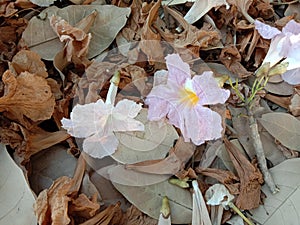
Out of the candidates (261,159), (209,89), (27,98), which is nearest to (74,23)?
(27,98)

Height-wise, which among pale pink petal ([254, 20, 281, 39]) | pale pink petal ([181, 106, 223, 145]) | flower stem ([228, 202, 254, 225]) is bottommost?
flower stem ([228, 202, 254, 225])

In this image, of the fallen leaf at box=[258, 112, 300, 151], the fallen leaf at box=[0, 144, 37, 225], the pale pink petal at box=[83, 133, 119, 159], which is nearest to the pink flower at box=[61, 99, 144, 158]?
the pale pink petal at box=[83, 133, 119, 159]

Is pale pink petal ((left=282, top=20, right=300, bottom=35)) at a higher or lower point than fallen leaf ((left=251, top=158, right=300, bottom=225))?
higher

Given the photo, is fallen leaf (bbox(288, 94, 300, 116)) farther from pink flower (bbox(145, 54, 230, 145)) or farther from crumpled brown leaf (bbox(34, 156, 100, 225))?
crumpled brown leaf (bbox(34, 156, 100, 225))

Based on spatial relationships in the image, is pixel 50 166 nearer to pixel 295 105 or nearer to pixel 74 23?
pixel 74 23

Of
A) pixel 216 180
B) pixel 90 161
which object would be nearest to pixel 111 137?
pixel 90 161

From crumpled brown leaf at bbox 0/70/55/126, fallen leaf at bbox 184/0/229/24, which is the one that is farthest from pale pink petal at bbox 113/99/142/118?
fallen leaf at bbox 184/0/229/24

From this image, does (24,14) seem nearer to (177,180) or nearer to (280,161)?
(177,180)

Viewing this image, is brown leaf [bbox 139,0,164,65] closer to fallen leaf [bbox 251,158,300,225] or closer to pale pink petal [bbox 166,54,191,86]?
pale pink petal [bbox 166,54,191,86]

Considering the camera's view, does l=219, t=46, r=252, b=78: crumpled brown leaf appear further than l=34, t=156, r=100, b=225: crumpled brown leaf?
Yes
